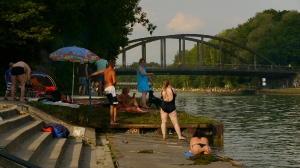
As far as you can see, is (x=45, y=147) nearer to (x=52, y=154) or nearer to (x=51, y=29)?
(x=52, y=154)

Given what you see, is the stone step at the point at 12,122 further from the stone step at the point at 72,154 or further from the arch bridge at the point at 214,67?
the arch bridge at the point at 214,67

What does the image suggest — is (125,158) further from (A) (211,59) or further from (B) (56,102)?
(A) (211,59)

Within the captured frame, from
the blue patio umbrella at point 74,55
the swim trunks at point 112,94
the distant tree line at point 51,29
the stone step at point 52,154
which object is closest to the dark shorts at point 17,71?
the blue patio umbrella at point 74,55

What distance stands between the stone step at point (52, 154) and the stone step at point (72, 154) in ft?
0.33

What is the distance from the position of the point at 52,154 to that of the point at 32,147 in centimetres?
55

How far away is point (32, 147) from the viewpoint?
10.6 meters

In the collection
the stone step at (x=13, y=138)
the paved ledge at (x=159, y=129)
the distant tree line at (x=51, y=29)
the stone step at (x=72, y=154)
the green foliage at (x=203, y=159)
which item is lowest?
the green foliage at (x=203, y=159)

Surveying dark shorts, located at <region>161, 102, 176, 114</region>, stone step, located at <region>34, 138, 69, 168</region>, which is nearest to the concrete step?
stone step, located at <region>34, 138, 69, 168</region>

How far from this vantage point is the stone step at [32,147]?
970 centimetres

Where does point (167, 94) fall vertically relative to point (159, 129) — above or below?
above

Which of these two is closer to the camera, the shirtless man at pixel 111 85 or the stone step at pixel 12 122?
the stone step at pixel 12 122

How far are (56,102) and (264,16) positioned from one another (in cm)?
10937

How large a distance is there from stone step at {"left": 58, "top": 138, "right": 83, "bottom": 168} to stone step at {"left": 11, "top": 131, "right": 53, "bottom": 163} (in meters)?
0.42


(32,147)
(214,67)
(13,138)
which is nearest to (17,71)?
(32,147)
